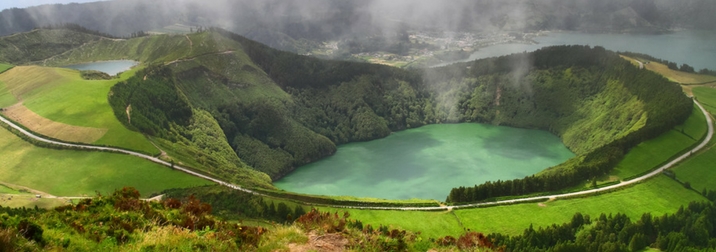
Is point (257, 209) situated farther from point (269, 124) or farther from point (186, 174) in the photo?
point (269, 124)

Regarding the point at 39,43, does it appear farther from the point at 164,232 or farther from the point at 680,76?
the point at 680,76

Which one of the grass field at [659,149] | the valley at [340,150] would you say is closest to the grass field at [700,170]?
the valley at [340,150]

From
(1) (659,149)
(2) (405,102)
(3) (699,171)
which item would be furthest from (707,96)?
(2) (405,102)

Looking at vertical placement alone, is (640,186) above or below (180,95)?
below

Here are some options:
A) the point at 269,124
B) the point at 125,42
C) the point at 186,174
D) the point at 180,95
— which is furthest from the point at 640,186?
the point at 125,42

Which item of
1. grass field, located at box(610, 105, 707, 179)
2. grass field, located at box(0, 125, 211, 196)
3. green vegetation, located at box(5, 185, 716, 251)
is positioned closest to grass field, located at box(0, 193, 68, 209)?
grass field, located at box(0, 125, 211, 196)

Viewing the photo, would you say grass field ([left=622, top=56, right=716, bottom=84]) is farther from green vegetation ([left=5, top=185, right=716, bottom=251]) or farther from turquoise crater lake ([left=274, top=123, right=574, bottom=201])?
green vegetation ([left=5, top=185, right=716, bottom=251])

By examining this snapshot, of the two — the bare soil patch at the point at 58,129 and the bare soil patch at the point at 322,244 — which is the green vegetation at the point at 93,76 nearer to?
the bare soil patch at the point at 58,129
